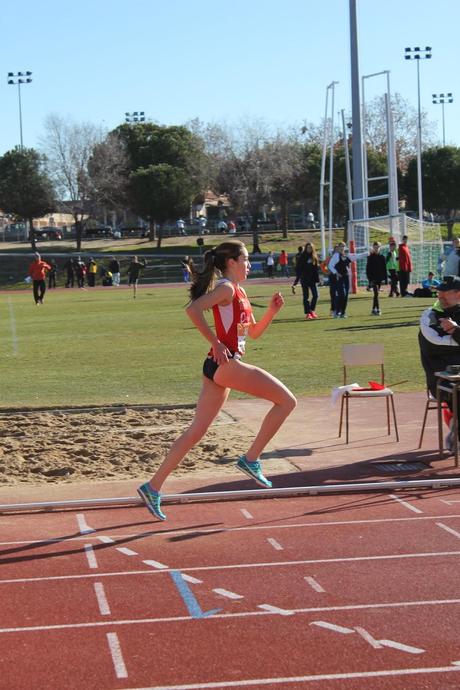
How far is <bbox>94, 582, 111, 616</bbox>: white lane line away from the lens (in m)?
5.87

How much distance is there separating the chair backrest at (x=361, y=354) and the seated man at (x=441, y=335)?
102cm

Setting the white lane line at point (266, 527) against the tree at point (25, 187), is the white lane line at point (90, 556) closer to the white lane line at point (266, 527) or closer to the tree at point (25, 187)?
the white lane line at point (266, 527)

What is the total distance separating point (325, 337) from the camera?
2231 centimetres

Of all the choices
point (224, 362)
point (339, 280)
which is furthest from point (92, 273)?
point (224, 362)

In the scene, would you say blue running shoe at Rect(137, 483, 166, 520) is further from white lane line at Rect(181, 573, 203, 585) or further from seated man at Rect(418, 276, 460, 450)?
seated man at Rect(418, 276, 460, 450)

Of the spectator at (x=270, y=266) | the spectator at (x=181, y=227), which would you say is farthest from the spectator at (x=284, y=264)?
the spectator at (x=181, y=227)

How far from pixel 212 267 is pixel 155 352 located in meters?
13.0

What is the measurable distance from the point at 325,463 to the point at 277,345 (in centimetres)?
1116

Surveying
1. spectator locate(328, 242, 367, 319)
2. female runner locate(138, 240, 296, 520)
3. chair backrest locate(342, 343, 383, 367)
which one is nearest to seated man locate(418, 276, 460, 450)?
chair backrest locate(342, 343, 383, 367)

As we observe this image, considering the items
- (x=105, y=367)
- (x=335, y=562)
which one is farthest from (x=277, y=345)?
(x=335, y=562)

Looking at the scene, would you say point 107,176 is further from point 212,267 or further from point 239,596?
point 239,596

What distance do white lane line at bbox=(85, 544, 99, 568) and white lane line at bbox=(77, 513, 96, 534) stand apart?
403 mm

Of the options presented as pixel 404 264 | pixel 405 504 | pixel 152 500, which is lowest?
pixel 405 504

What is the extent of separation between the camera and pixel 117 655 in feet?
17.1
